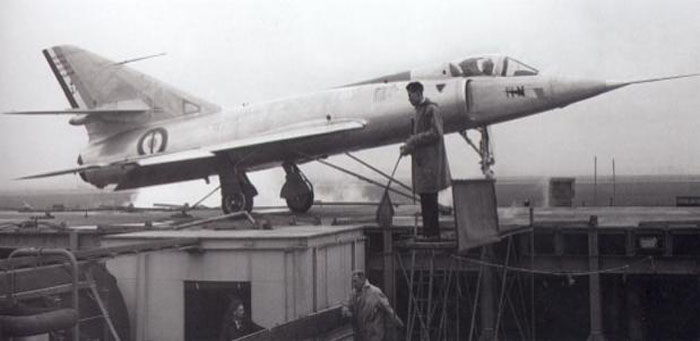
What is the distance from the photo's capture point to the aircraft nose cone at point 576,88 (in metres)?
13.5

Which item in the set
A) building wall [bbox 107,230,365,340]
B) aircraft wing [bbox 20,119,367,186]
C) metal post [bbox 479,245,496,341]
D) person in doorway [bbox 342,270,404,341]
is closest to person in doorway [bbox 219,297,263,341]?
building wall [bbox 107,230,365,340]

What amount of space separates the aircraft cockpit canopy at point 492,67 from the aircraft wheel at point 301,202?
481 cm

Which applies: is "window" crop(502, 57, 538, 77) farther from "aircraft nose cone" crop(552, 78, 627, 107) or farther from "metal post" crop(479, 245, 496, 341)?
"metal post" crop(479, 245, 496, 341)

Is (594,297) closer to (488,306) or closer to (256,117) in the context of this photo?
(488,306)

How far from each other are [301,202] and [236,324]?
866 cm

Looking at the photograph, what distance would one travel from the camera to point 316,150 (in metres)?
16.4

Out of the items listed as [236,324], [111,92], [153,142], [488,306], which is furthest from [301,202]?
[236,324]

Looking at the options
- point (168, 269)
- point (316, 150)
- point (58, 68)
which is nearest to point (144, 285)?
point (168, 269)

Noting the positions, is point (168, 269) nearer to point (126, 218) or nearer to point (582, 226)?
point (582, 226)

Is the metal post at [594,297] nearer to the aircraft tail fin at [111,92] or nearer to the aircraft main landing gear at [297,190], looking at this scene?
the aircraft main landing gear at [297,190]

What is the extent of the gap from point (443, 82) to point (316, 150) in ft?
10.9

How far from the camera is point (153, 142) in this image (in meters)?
18.9

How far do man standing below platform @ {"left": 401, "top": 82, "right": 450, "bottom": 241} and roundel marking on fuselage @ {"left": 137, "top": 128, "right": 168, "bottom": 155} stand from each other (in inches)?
415

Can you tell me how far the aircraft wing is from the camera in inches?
615
